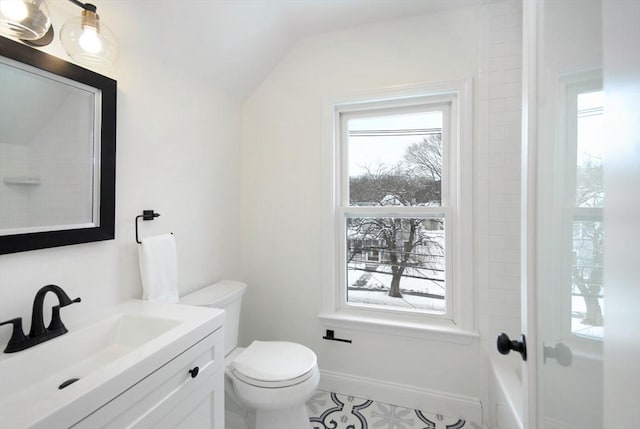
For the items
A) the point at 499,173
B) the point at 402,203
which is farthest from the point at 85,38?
the point at 499,173

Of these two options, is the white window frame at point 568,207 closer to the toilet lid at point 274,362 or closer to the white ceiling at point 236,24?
the toilet lid at point 274,362

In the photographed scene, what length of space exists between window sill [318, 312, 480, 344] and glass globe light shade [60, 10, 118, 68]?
1780 millimetres

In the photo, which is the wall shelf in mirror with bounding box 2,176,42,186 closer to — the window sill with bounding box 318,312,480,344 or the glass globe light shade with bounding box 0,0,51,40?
the glass globe light shade with bounding box 0,0,51,40

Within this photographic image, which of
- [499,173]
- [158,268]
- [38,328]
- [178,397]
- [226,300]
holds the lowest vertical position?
[178,397]

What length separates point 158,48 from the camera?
57.5 inches

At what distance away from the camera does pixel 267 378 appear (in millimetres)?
1394

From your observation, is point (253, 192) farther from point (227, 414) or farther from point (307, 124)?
point (227, 414)

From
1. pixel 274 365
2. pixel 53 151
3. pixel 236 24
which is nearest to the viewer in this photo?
pixel 53 151

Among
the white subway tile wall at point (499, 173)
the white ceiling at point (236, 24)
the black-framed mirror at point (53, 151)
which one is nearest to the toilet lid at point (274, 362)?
the black-framed mirror at point (53, 151)

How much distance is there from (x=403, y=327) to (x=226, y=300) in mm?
1096

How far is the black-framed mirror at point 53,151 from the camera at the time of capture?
0.94 meters

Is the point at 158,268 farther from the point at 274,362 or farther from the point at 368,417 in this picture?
the point at 368,417

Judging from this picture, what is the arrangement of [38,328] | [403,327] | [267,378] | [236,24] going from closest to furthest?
[38,328] < [267,378] < [236,24] < [403,327]

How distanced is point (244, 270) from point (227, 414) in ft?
2.94
